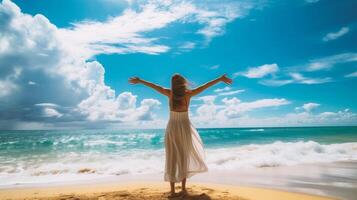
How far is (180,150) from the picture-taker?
15.5 ft

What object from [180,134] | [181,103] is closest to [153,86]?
[181,103]

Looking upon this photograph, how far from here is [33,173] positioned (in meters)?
8.88

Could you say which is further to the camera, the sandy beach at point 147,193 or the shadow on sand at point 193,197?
the sandy beach at point 147,193

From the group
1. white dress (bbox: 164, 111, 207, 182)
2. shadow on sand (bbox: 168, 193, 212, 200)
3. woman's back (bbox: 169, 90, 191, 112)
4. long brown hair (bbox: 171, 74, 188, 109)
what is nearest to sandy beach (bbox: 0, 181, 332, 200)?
shadow on sand (bbox: 168, 193, 212, 200)

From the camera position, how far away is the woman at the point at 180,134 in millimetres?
4695

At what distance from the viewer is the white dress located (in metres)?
4.70

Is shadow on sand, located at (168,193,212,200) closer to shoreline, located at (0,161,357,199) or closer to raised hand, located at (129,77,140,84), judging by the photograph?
shoreline, located at (0,161,357,199)

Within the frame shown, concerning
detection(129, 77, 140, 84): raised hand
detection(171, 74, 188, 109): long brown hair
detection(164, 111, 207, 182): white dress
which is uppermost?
detection(129, 77, 140, 84): raised hand

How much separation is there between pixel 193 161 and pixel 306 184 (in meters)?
3.05

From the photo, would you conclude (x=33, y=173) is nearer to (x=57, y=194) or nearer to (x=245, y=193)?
(x=57, y=194)

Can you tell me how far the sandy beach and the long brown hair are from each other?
66.9 inches

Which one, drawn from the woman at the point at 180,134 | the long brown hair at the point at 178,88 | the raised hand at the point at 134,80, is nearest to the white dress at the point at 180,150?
the woman at the point at 180,134

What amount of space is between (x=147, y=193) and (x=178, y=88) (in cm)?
215

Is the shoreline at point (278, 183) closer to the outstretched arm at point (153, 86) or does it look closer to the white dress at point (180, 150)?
the white dress at point (180, 150)
